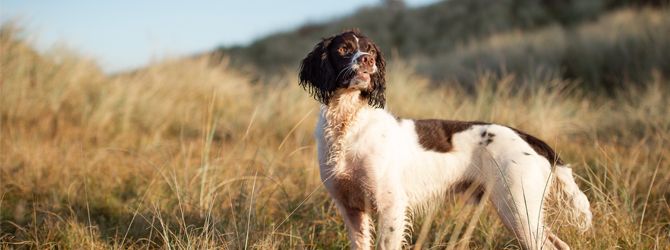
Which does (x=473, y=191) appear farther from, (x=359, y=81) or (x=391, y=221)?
(x=359, y=81)

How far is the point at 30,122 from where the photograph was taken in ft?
15.2

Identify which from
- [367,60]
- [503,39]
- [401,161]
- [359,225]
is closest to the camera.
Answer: [367,60]

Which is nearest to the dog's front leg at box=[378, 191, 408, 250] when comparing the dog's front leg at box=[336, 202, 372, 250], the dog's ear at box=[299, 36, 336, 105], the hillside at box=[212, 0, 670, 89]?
the dog's front leg at box=[336, 202, 372, 250]

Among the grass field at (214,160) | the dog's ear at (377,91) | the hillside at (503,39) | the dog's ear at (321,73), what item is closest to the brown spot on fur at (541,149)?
the grass field at (214,160)

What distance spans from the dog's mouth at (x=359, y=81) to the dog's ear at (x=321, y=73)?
0.12m

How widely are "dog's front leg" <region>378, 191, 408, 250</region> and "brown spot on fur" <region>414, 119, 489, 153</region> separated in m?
0.39

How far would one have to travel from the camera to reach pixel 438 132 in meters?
2.12

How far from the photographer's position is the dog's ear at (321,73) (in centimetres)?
199

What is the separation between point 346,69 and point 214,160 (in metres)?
1.58

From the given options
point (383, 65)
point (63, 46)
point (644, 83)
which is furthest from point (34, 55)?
point (644, 83)

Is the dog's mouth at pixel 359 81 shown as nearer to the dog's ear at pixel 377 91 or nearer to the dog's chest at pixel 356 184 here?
the dog's ear at pixel 377 91

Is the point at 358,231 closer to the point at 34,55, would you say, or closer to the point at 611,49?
the point at 34,55

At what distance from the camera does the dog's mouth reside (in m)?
1.85

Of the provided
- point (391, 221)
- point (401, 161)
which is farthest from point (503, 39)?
point (391, 221)
